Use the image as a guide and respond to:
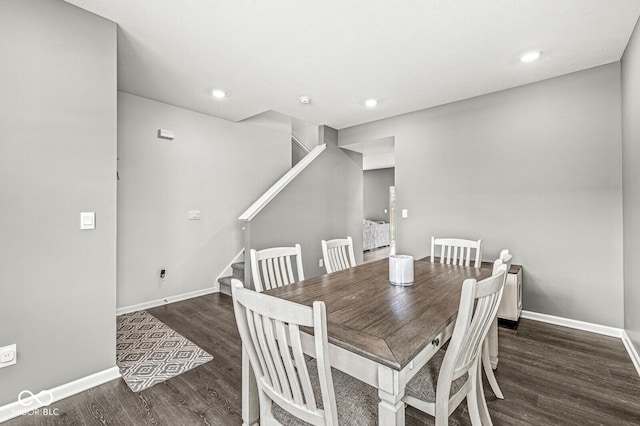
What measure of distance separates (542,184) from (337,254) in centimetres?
240

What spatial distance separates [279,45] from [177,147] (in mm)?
2203

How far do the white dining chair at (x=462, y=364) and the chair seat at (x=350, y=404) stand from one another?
22cm

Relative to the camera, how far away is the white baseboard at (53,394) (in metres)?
1.66

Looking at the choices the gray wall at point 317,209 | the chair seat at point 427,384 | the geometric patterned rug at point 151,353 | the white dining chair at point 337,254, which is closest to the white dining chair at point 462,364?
the chair seat at point 427,384

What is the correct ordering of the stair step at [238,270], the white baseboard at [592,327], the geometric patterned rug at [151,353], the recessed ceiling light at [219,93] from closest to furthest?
1. the geometric patterned rug at [151,353]
2. the white baseboard at [592,327]
3. the recessed ceiling light at [219,93]
4. the stair step at [238,270]

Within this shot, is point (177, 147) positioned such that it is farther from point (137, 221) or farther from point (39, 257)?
point (39, 257)

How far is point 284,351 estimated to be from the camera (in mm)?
917

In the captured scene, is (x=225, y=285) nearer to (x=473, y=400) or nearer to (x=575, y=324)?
(x=473, y=400)

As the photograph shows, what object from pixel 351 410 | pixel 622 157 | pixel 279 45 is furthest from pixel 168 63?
pixel 622 157

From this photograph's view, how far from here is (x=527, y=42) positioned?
7.66 ft

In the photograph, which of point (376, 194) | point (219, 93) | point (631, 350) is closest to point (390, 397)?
point (631, 350)

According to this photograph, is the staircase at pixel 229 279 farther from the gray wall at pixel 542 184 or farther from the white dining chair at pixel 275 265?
the gray wall at pixel 542 184

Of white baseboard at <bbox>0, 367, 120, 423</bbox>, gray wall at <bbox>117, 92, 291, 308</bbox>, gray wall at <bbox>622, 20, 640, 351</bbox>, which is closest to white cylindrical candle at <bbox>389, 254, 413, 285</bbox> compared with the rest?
gray wall at <bbox>622, 20, 640, 351</bbox>

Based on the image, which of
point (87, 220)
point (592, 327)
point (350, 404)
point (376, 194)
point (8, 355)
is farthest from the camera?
point (376, 194)
